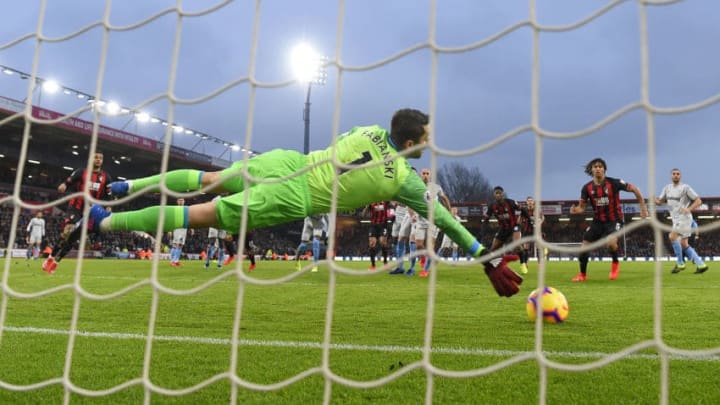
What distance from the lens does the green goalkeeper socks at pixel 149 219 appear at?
360 centimetres

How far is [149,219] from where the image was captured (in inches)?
145

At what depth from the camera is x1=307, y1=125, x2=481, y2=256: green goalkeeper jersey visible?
3512 mm

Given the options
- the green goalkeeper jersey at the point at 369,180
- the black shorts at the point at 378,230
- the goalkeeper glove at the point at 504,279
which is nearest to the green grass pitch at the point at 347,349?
the goalkeeper glove at the point at 504,279

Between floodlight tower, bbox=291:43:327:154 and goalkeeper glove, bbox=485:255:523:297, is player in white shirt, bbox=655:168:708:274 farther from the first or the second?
goalkeeper glove, bbox=485:255:523:297

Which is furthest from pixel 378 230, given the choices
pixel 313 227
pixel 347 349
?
pixel 347 349

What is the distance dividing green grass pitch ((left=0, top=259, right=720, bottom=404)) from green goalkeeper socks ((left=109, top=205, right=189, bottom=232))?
481 mm

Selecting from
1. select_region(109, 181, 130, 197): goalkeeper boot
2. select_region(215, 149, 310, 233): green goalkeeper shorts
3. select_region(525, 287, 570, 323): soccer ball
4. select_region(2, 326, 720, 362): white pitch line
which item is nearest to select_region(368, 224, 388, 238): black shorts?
select_region(525, 287, 570, 323): soccer ball

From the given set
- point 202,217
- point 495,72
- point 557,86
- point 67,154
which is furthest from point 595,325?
point 557,86

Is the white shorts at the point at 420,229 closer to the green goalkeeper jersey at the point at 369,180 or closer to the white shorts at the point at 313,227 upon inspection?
the white shorts at the point at 313,227

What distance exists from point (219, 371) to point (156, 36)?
2399mm

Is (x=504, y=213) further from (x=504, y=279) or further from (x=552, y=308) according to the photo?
(x=504, y=279)

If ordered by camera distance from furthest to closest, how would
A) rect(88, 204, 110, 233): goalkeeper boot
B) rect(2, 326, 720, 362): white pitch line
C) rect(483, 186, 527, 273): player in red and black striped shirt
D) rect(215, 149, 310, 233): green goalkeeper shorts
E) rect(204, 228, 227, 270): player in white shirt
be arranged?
rect(204, 228, 227, 270): player in white shirt
rect(483, 186, 527, 273): player in red and black striped shirt
rect(88, 204, 110, 233): goalkeeper boot
rect(215, 149, 310, 233): green goalkeeper shorts
rect(2, 326, 720, 362): white pitch line

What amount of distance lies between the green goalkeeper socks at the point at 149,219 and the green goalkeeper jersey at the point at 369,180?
88 cm

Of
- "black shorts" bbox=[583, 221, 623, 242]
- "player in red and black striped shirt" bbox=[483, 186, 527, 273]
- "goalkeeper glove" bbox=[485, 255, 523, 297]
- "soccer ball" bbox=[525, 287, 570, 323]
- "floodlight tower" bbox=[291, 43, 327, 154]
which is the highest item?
"floodlight tower" bbox=[291, 43, 327, 154]
